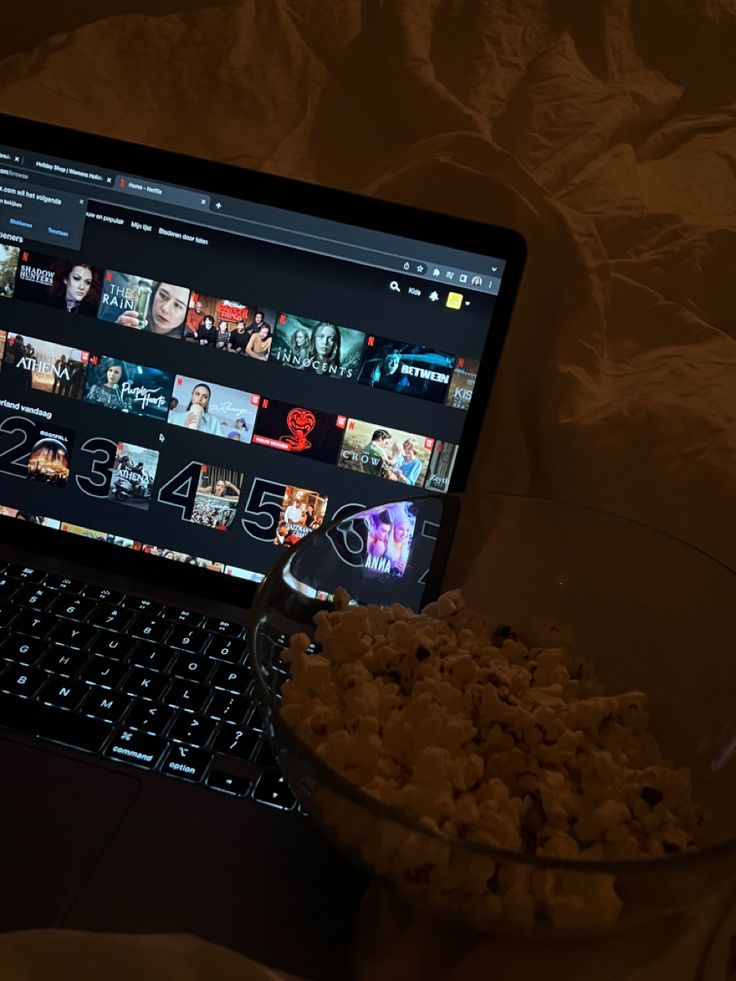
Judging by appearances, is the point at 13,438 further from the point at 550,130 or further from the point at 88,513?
the point at 550,130

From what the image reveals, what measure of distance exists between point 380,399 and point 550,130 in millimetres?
482

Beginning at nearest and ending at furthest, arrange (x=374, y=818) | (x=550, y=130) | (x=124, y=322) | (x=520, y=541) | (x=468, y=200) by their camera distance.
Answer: (x=374, y=818) < (x=520, y=541) < (x=124, y=322) < (x=468, y=200) < (x=550, y=130)

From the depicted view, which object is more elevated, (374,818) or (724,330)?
(724,330)

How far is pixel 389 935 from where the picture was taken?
0.47 m

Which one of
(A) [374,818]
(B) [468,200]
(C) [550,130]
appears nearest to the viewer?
(A) [374,818]

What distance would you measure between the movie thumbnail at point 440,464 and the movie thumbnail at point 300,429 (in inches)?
2.9

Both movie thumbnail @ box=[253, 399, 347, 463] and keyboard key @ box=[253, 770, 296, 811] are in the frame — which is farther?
movie thumbnail @ box=[253, 399, 347, 463]

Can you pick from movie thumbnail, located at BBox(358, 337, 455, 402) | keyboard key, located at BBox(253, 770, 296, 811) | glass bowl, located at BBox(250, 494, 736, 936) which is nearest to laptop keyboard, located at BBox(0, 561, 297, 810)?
keyboard key, located at BBox(253, 770, 296, 811)

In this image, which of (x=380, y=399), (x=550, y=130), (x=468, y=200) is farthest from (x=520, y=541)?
(x=550, y=130)

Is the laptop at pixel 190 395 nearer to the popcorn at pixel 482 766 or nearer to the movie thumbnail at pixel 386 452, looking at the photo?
the movie thumbnail at pixel 386 452

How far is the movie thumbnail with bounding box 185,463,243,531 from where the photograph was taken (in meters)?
0.73

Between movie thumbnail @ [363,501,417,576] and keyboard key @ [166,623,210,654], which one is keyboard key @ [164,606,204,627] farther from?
movie thumbnail @ [363,501,417,576]

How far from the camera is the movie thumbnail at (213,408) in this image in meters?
0.72

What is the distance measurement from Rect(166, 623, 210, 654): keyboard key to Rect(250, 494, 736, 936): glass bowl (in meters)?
0.15
